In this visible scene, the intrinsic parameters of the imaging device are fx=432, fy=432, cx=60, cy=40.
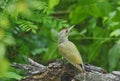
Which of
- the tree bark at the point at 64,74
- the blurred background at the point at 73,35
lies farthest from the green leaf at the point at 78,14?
the tree bark at the point at 64,74

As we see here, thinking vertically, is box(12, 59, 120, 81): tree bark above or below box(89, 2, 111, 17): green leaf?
below

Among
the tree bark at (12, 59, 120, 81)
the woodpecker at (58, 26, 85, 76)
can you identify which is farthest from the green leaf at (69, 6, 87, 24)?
the tree bark at (12, 59, 120, 81)

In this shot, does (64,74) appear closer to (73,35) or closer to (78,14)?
(78,14)

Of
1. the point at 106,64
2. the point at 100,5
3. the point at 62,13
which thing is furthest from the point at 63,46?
the point at 62,13

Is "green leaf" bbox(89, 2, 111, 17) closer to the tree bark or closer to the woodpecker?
the woodpecker

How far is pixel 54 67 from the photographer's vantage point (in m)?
2.10

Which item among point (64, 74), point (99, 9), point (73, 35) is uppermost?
point (73, 35)

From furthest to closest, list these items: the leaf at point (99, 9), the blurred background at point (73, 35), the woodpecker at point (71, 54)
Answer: the leaf at point (99, 9), the blurred background at point (73, 35), the woodpecker at point (71, 54)

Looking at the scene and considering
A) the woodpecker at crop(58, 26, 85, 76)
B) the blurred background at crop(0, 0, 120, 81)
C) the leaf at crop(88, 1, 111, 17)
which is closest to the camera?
the woodpecker at crop(58, 26, 85, 76)

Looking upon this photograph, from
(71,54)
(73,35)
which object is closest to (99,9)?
(73,35)

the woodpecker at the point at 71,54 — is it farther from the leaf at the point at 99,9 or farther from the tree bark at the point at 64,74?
the leaf at the point at 99,9

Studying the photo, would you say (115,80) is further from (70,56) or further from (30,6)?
(30,6)

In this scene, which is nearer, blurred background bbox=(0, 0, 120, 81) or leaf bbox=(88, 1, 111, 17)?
blurred background bbox=(0, 0, 120, 81)

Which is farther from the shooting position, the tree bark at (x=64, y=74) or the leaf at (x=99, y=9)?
the leaf at (x=99, y=9)
